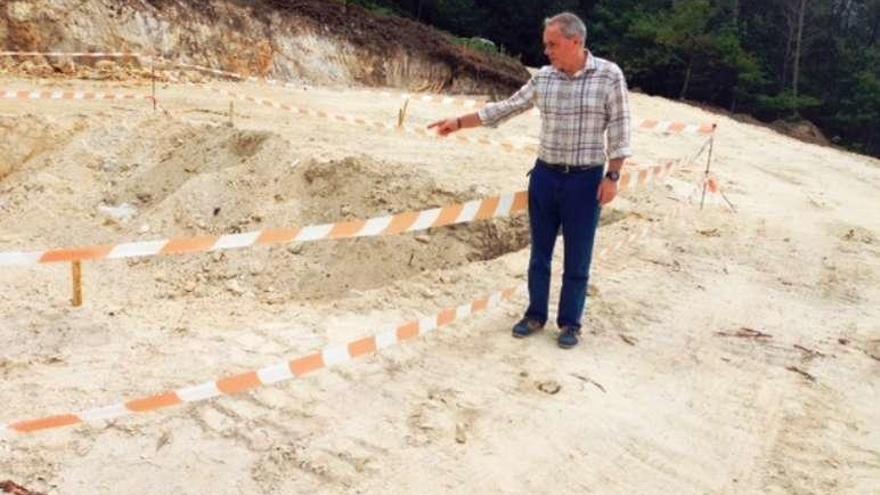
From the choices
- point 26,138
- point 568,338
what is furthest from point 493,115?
point 26,138

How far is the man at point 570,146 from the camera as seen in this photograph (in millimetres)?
4973

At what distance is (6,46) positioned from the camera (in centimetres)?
1546

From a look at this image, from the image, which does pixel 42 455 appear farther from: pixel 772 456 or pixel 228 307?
pixel 772 456

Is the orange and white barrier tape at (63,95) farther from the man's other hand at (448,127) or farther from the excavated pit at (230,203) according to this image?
the man's other hand at (448,127)

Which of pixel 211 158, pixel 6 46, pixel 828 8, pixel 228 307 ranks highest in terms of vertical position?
pixel 828 8

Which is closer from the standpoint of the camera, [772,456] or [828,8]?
[772,456]

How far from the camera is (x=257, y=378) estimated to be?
4586mm

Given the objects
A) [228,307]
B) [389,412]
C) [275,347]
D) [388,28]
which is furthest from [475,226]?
[388,28]

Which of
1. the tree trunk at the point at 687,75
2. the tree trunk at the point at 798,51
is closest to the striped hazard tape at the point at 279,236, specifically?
the tree trunk at the point at 687,75

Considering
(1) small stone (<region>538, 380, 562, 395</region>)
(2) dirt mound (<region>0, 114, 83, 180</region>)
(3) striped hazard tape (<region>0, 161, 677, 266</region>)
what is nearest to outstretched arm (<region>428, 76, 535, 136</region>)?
(3) striped hazard tape (<region>0, 161, 677, 266</region>)

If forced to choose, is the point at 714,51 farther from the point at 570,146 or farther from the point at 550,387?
the point at 550,387

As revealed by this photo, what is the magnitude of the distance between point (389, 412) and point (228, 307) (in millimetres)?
2452

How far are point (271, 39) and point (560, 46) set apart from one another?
15.5 metres

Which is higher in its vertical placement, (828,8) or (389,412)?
(828,8)
